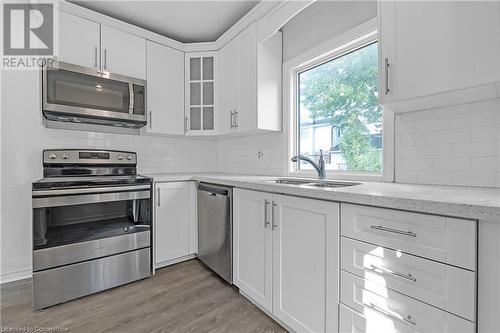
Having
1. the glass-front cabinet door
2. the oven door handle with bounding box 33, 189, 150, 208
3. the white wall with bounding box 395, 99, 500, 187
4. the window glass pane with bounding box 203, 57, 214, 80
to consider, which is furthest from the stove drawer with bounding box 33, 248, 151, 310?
the white wall with bounding box 395, 99, 500, 187

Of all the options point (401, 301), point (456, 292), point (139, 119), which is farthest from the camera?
point (139, 119)

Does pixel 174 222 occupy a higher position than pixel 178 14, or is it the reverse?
pixel 178 14

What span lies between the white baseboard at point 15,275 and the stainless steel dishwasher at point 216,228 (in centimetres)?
152

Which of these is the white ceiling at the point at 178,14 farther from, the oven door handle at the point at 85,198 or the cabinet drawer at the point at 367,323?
the cabinet drawer at the point at 367,323

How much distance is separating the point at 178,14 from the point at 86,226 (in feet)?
7.13

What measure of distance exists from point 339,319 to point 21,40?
10.7 feet

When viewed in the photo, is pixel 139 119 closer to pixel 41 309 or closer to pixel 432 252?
pixel 41 309

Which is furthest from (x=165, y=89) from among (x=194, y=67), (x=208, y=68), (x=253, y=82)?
(x=253, y=82)

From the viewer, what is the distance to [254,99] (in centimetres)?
224

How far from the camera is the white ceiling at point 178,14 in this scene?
2.18 metres

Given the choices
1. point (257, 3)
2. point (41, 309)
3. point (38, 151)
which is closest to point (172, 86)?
point (257, 3)

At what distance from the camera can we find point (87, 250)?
182 centimetres

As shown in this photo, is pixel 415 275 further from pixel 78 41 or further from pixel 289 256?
pixel 78 41

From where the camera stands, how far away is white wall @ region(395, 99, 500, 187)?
46.6 inches
